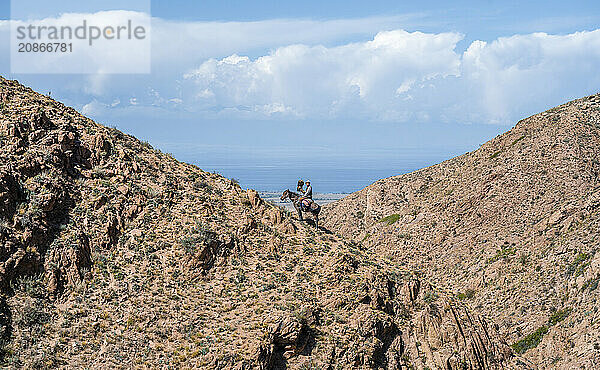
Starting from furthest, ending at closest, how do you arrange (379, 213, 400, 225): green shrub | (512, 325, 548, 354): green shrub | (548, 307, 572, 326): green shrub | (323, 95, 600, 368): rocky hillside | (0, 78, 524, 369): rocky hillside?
(379, 213, 400, 225): green shrub → (323, 95, 600, 368): rocky hillside → (548, 307, 572, 326): green shrub → (512, 325, 548, 354): green shrub → (0, 78, 524, 369): rocky hillside

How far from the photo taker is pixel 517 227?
5684 centimetres

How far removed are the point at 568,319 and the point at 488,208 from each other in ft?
73.2

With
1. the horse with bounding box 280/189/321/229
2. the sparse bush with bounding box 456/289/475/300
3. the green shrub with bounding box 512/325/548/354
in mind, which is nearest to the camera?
the horse with bounding box 280/189/321/229

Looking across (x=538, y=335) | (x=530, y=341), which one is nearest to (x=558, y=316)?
(x=538, y=335)

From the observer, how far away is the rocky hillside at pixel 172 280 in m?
22.4

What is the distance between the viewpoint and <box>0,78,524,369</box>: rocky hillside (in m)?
22.4

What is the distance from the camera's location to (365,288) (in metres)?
27.2

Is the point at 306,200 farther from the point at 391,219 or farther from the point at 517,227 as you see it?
the point at 391,219

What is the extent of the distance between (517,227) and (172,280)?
4266 centimetres

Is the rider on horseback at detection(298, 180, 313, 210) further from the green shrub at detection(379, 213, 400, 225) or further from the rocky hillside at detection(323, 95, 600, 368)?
the green shrub at detection(379, 213, 400, 225)

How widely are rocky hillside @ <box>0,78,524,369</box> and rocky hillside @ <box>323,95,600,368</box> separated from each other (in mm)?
9600

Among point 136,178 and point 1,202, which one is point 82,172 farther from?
point 1,202

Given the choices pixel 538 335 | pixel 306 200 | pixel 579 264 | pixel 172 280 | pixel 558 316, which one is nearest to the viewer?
pixel 172 280

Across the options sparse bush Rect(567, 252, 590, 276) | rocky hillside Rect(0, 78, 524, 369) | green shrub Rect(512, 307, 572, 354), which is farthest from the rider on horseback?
sparse bush Rect(567, 252, 590, 276)
